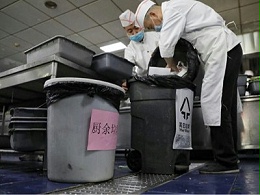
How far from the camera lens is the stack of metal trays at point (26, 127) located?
127cm

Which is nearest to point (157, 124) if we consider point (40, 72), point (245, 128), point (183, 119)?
point (183, 119)

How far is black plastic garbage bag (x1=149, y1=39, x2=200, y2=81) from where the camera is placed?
4.44 ft

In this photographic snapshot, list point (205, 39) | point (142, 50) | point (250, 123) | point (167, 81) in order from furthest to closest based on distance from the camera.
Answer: point (142, 50) < point (250, 123) < point (205, 39) < point (167, 81)

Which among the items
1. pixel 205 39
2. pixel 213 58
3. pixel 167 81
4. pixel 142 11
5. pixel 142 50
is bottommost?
pixel 167 81

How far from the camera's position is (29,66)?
1346 mm

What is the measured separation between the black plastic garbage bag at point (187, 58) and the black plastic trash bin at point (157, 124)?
0.09 m

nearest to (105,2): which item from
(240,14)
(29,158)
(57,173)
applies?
(240,14)

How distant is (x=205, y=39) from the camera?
136 cm

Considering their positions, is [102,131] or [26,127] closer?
[102,131]

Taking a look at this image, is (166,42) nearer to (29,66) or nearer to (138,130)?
(138,130)

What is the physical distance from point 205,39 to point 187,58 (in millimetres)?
150

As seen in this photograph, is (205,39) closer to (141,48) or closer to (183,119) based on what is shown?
(183,119)

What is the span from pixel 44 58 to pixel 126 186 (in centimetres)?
81

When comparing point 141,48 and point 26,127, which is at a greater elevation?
point 141,48
